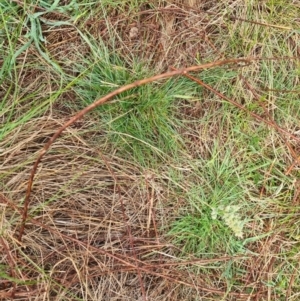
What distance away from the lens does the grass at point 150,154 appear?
63.2 inches

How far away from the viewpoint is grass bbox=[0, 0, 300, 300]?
1605 mm

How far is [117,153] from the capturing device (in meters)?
1.66

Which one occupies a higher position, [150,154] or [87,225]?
[150,154]

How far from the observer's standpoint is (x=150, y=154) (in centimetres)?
167

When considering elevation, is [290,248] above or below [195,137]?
below

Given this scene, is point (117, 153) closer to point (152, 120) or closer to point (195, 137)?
point (152, 120)

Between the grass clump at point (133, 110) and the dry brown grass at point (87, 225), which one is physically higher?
the grass clump at point (133, 110)

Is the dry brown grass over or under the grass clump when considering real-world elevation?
under

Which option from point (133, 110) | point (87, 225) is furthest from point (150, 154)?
point (87, 225)

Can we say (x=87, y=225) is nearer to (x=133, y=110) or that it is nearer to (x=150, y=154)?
(x=150, y=154)

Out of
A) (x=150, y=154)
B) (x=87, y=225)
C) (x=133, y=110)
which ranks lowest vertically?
(x=87, y=225)

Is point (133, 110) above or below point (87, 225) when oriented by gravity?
above

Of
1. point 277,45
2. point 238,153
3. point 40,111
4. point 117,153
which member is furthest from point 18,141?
point 277,45

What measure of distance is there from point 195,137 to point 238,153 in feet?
0.60
